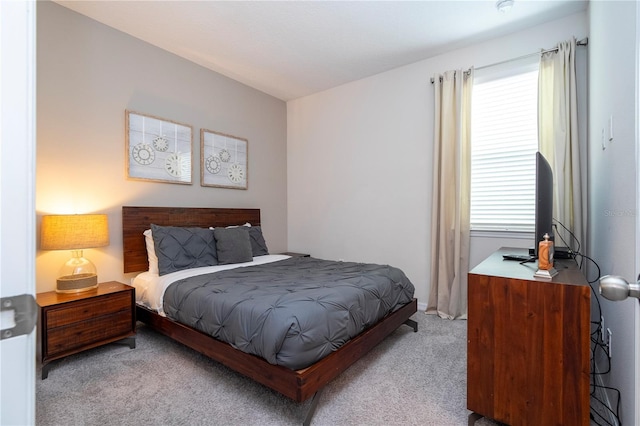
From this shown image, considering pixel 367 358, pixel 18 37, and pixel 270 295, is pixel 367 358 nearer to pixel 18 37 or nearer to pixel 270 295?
pixel 270 295

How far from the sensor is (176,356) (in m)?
2.39

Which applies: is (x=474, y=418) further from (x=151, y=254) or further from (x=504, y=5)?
(x=504, y=5)

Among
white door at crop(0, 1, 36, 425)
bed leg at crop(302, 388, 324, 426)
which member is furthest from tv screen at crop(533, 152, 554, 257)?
white door at crop(0, 1, 36, 425)

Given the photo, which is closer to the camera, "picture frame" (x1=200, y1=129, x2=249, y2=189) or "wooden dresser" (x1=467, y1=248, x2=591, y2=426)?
"wooden dresser" (x1=467, y1=248, x2=591, y2=426)

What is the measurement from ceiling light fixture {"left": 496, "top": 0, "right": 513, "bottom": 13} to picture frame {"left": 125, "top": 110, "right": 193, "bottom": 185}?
10.8 ft

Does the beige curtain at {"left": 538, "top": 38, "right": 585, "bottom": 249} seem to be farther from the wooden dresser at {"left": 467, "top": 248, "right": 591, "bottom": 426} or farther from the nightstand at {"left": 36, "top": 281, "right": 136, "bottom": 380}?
the nightstand at {"left": 36, "top": 281, "right": 136, "bottom": 380}

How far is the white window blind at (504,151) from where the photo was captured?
116 inches

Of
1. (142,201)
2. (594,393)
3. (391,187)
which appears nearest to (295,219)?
(391,187)

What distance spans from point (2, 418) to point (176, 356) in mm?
2206

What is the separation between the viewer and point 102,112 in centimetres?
282

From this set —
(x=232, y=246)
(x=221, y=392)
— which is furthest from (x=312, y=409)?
(x=232, y=246)

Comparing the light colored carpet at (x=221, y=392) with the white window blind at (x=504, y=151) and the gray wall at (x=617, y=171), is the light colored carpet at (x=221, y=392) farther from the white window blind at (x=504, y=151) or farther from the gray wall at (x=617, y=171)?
the white window blind at (x=504, y=151)

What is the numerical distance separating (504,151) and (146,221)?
378 centimetres

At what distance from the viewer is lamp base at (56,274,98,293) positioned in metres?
2.36
